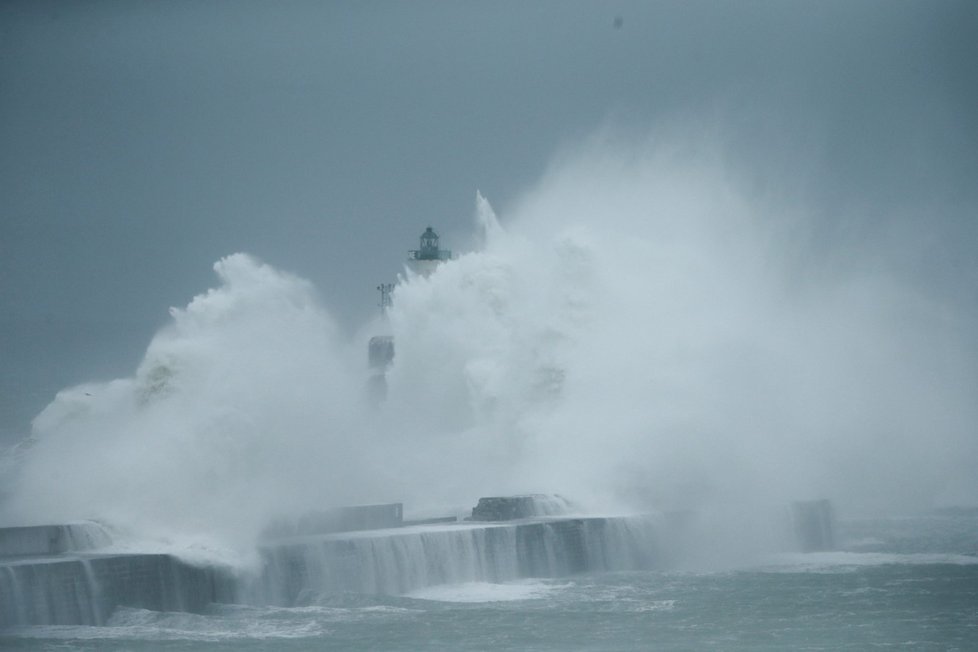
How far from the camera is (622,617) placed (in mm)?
15680

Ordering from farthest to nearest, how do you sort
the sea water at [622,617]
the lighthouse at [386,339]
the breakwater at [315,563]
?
the lighthouse at [386,339] < the breakwater at [315,563] < the sea water at [622,617]

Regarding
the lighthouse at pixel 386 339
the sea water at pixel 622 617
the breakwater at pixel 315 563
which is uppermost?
the lighthouse at pixel 386 339

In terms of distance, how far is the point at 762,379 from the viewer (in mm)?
28438

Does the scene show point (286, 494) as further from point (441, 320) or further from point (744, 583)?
point (441, 320)

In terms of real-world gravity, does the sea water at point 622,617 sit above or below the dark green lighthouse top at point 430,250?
below

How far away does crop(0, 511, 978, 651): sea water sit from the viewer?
1385 cm

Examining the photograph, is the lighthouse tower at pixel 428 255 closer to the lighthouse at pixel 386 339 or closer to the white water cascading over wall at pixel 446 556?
the lighthouse at pixel 386 339

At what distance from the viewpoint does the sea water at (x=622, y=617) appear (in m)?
13.9

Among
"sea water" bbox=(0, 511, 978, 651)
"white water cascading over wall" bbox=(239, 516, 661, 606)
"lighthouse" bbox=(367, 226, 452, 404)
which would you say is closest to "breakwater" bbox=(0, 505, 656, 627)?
"white water cascading over wall" bbox=(239, 516, 661, 606)

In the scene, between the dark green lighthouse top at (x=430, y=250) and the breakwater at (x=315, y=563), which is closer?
the breakwater at (x=315, y=563)

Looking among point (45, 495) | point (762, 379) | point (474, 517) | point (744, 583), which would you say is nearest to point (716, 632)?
point (744, 583)

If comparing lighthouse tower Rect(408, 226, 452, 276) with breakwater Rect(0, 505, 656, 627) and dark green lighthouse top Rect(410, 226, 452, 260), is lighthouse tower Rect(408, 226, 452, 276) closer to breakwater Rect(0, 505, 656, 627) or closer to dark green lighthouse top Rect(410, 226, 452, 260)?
dark green lighthouse top Rect(410, 226, 452, 260)

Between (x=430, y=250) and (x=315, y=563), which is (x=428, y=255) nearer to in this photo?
(x=430, y=250)

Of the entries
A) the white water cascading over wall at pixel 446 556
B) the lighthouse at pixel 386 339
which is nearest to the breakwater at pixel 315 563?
the white water cascading over wall at pixel 446 556
